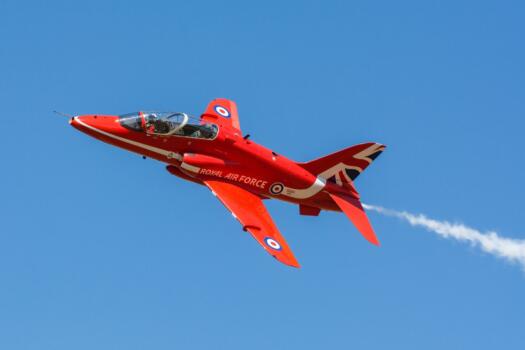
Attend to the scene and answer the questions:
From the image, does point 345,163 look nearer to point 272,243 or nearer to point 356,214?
point 356,214

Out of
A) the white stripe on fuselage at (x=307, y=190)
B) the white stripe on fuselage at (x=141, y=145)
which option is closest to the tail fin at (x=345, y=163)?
the white stripe on fuselage at (x=307, y=190)

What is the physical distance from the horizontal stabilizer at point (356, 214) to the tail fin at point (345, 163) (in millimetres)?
790

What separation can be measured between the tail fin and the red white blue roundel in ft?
18.5

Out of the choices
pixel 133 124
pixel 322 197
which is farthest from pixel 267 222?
pixel 133 124

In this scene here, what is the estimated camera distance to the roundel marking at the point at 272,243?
37.8 metres

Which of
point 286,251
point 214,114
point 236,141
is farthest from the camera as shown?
point 214,114

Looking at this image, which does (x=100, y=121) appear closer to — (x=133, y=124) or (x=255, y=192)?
(x=133, y=124)

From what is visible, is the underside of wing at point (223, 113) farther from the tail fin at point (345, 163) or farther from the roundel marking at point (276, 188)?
the tail fin at point (345, 163)

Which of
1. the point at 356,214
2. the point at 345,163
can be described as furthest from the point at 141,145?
the point at 356,214

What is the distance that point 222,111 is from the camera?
1822 inches

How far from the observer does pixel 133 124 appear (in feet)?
129

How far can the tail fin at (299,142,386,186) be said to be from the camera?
139ft

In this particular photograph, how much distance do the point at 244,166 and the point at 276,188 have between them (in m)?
1.88

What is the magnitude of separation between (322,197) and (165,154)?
757 centimetres
